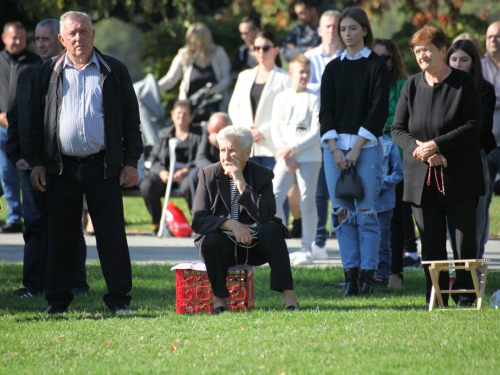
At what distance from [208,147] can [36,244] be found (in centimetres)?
473

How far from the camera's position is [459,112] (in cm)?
675

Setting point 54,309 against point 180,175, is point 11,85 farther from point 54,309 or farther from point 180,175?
point 180,175

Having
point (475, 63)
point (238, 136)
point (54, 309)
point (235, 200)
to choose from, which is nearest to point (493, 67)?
point (475, 63)

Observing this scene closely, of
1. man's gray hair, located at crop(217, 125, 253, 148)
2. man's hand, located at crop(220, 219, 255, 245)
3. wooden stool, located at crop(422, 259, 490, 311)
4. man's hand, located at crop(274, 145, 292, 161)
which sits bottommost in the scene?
wooden stool, located at crop(422, 259, 490, 311)

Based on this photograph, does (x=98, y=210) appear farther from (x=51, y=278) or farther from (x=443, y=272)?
(x=443, y=272)

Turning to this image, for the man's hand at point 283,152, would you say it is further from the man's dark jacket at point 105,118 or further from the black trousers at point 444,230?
the man's dark jacket at point 105,118

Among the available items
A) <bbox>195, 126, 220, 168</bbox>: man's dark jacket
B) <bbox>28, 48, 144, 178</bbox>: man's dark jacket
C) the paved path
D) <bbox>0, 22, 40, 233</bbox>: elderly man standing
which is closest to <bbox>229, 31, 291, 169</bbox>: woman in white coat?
the paved path

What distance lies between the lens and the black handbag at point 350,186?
744cm

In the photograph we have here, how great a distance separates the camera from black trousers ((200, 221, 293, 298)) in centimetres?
671

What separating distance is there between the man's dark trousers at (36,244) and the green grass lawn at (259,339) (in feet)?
1.63

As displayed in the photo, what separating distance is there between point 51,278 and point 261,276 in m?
2.49

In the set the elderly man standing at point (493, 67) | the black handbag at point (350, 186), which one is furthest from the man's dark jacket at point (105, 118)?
the elderly man standing at point (493, 67)

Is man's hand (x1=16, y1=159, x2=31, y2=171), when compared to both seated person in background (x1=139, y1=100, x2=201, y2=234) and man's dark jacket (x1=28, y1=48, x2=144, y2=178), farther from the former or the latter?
seated person in background (x1=139, y1=100, x2=201, y2=234)

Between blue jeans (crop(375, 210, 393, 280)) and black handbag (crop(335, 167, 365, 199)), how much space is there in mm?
811
